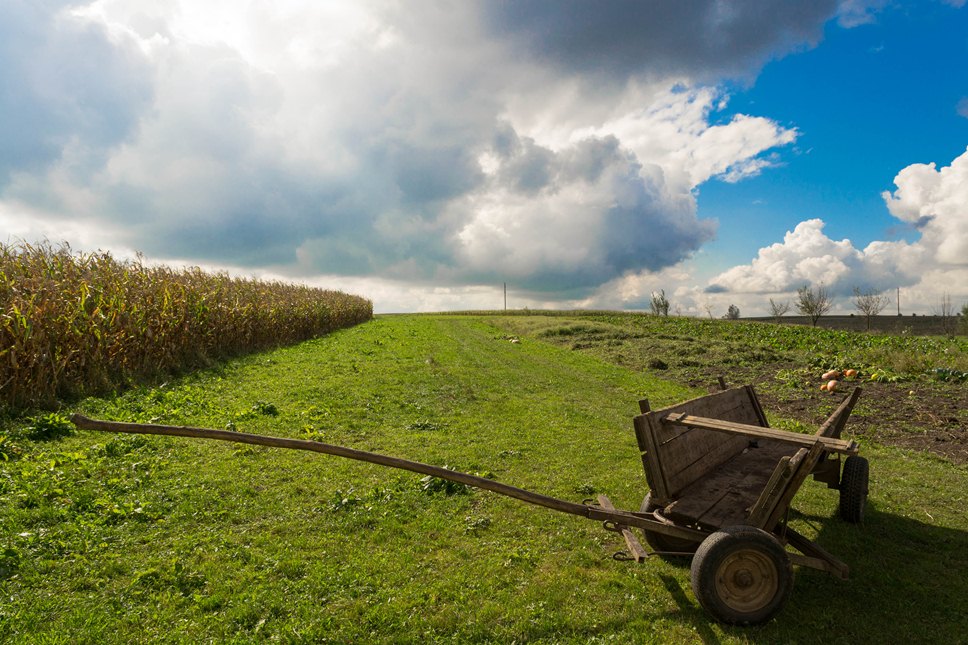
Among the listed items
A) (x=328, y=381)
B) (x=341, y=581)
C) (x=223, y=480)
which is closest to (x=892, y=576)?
(x=341, y=581)

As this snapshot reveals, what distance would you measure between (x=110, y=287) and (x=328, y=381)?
5.64 metres

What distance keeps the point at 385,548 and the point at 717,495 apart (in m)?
3.17

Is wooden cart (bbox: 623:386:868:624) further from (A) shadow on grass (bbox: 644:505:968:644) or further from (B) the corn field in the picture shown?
(B) the corn field

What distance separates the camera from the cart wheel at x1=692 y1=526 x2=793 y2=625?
12.0ft

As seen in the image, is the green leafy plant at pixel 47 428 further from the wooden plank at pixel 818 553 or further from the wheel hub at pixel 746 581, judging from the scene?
the wooden plank at pixel 818 553

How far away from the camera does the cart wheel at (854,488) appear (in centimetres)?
558

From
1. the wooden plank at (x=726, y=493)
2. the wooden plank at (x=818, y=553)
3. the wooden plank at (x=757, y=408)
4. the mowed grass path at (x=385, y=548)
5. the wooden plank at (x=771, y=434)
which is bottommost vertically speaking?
the mowed grass path at (x=385, y=548)

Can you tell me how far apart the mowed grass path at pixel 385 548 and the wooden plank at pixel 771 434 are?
1.39 metres

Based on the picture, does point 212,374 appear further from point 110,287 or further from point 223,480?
point 223,480

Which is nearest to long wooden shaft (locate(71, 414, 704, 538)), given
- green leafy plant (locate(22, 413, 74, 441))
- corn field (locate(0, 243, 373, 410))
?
green leafy plant (locate(22, 413, 74, 441))

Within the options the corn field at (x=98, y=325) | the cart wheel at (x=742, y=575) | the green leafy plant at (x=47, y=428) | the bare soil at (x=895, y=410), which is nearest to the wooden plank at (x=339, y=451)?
the cart wheel at (x=742, y=575)

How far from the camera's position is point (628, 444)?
8.91 m

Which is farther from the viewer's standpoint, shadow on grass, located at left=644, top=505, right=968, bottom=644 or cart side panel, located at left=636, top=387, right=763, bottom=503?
cart side panel, located at left=636, top=387, right=763, bottom=503

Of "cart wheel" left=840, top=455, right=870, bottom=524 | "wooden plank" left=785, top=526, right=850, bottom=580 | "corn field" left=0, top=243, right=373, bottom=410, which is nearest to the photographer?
"wooden plank" left=785, top=526, right=850, bottom=580
